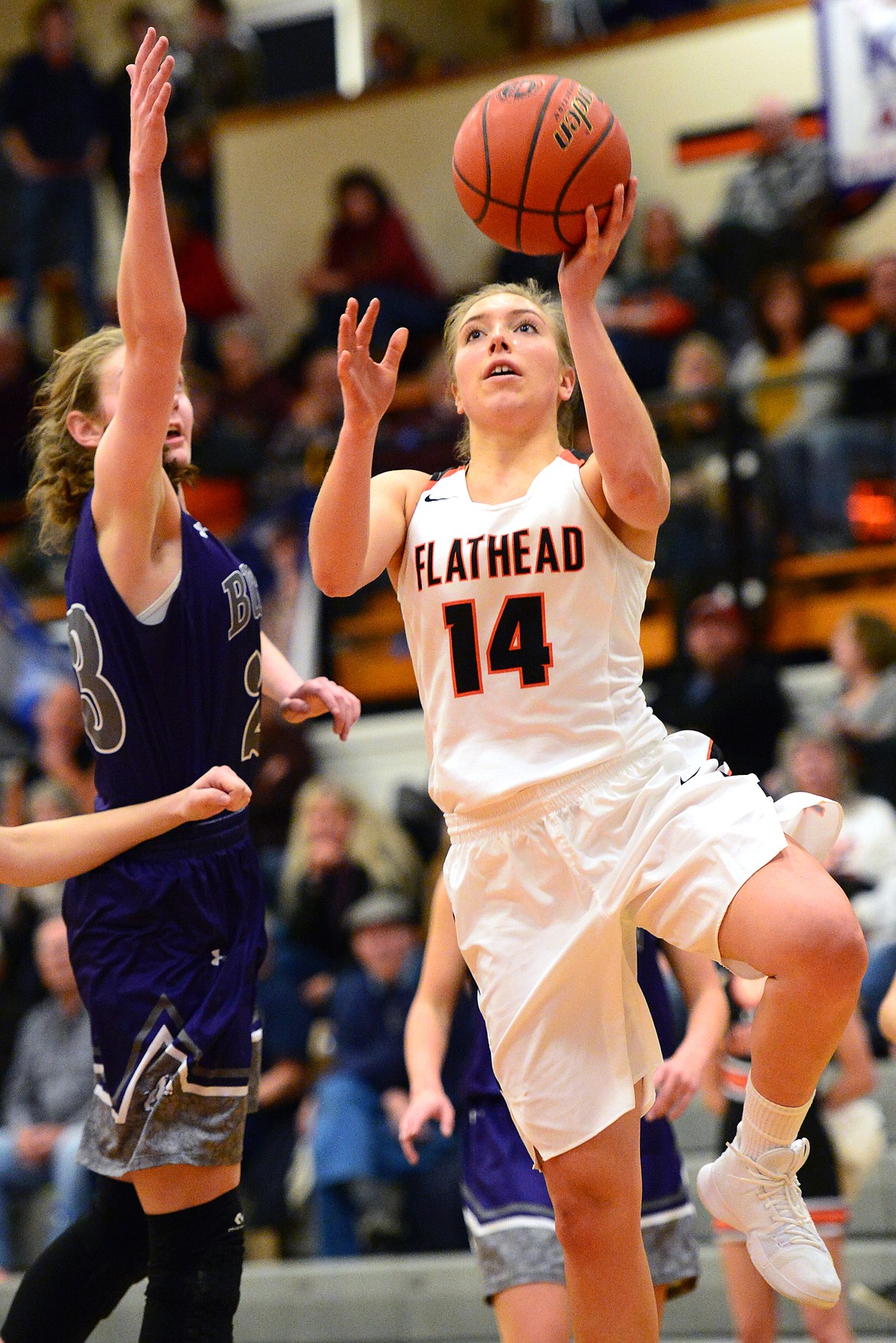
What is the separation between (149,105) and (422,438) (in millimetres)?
5827

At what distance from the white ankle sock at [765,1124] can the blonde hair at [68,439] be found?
167cm

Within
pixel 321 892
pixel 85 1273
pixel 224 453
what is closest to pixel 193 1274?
pixel 85 1273

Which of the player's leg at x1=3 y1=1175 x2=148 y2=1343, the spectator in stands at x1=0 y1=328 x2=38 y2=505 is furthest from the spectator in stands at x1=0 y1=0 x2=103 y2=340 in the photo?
the player's leg at x1=3 y1=1175 x2=148 y2=1343

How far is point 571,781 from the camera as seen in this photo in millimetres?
2928

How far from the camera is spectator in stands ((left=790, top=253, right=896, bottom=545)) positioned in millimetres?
7988

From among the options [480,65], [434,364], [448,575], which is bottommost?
[448,575]

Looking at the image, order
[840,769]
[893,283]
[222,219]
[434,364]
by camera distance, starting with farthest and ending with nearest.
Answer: [222,219] < [434,364] < [893,283] < [840,769]

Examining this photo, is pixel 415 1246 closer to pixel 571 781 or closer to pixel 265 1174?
pixel 265 1174

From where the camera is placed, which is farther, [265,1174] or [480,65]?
[480,65]

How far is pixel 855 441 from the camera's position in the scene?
8047 mm

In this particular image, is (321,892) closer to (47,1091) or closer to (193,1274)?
(47,1091)

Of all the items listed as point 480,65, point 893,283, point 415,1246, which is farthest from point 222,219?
point 415,1246

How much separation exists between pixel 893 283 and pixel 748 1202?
21.4 feet

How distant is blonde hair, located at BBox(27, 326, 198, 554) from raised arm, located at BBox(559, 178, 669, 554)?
95 cm
